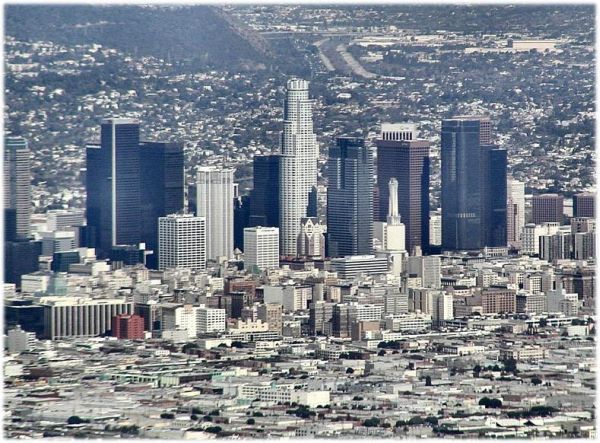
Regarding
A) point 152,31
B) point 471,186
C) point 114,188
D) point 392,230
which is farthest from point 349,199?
point 152,31

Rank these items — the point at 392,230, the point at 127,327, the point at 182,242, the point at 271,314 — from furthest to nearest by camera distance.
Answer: the point at 392,230 < the point at 182,242 < the point at 271,314 < the point at 127,327

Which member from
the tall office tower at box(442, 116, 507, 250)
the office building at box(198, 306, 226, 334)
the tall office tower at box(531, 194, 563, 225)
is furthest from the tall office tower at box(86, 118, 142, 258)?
the tall office tower at box(531, 194, 563, 225)

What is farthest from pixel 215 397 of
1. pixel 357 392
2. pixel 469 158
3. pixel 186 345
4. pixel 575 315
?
pixel 469 158

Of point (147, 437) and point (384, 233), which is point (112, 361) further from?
point (384, 233)

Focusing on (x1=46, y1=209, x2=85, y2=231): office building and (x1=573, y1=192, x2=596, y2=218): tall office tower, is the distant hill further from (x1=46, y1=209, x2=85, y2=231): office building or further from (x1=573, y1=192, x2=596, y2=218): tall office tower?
(x1=573, y1=192, x2=596, y2=218): tall office tower

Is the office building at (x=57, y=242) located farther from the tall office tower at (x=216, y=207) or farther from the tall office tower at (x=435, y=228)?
the tall office tower at (x=435, y=228)

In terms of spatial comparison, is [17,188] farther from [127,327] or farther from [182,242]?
[127,327]
